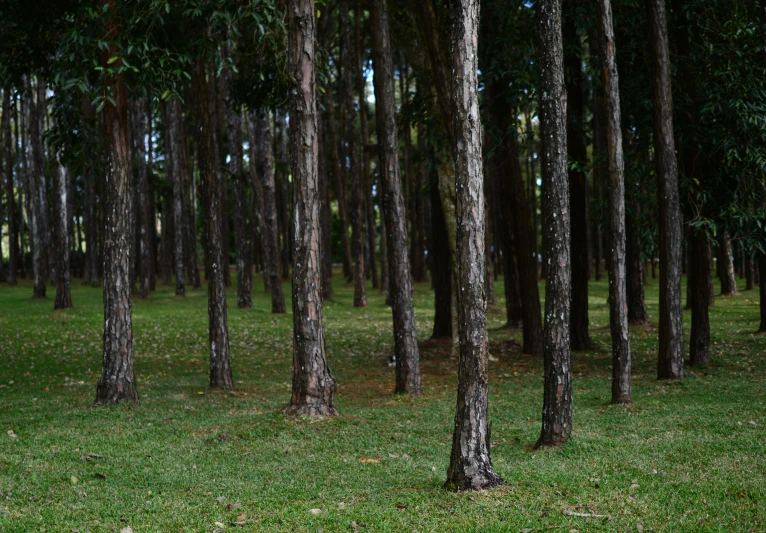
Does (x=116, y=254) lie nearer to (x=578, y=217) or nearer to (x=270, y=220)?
(x=578, y=217)

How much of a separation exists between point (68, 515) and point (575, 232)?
12.7 metres

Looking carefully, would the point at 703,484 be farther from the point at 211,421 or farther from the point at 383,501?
the point at 211,421

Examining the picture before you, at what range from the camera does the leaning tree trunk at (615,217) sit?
1069 cm

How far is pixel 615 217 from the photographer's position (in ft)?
35.7

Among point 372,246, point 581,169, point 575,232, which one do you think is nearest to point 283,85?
point 581,169

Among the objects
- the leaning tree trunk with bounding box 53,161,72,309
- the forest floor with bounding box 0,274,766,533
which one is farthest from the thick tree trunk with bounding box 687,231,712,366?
the leaning tree trunk with bounding box 53,161,72,309

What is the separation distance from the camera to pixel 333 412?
10.7 metres

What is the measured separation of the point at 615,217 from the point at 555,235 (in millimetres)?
2566

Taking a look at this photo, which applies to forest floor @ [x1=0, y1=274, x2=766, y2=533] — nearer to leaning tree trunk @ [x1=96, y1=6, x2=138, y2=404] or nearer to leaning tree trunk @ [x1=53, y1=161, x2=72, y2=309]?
leaning tree trunk @ [x1=96, y1=6, x2=138, y2=404]

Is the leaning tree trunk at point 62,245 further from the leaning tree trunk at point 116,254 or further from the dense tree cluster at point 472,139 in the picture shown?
the leaning tree trunk at point 116,254

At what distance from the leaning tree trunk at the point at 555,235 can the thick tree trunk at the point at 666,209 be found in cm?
478

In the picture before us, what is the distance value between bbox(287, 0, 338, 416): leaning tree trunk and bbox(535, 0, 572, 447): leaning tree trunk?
10.6 feet

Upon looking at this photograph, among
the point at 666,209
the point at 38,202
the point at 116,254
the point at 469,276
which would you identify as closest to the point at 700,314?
the point at 666,209

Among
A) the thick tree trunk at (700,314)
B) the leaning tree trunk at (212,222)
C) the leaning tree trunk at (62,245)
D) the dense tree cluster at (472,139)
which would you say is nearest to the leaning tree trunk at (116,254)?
the dense tree cluster at (472,139)
